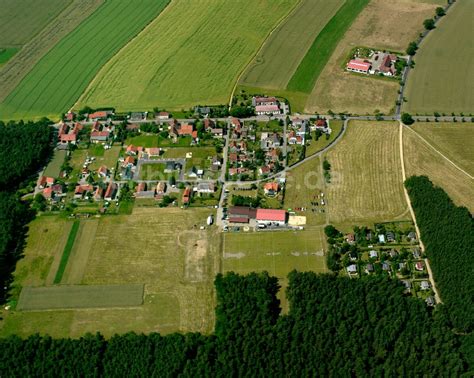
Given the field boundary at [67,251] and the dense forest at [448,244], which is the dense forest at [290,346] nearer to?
the dense forest at [448,244]

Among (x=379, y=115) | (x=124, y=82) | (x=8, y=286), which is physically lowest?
(x=8, y=286)

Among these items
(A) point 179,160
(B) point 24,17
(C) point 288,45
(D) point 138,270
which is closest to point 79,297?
(D) point 138,270

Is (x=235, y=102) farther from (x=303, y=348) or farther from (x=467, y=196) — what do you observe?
(x=303, y=348)

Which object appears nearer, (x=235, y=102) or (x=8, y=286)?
(x=8, y=286)

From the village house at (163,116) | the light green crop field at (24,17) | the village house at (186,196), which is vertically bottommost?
the village house at (186,196)

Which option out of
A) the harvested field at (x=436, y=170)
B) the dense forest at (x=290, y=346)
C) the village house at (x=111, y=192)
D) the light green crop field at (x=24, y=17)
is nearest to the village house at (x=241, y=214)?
the dense forest at (x=290, y=346)

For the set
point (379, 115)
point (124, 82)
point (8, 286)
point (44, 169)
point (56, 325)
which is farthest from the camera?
point (124, 82)

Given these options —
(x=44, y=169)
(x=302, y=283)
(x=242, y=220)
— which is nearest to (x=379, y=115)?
(x=242, y=220)
